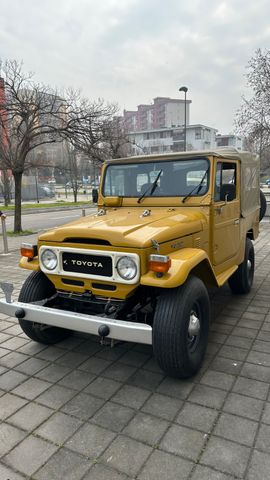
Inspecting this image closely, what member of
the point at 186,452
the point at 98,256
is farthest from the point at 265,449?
the point at 98,256

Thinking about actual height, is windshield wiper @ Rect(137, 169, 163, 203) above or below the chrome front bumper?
above

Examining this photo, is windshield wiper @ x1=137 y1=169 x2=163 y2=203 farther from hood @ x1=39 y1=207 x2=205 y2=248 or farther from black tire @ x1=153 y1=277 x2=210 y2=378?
black tire @ x1=153 y1=277 x2=210 y2=378

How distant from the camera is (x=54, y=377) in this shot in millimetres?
3396

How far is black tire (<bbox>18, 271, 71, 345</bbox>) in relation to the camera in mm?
3783

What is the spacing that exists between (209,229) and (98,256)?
147 cm

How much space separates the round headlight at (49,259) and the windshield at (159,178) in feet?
4.98

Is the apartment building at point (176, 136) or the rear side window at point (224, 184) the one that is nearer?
the rear side window at point (224, 184)

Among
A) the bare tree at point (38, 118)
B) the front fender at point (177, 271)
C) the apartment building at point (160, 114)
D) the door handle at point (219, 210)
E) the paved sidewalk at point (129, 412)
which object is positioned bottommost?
the paved sidewalk at point (129, 412)

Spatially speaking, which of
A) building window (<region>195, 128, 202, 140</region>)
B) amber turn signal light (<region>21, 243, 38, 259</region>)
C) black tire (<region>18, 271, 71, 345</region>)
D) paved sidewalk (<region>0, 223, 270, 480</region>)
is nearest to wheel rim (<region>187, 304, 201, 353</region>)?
paved sidewalk (<region>0, 223, 270, 480</region>)

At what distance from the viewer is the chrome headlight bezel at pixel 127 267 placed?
3.01m

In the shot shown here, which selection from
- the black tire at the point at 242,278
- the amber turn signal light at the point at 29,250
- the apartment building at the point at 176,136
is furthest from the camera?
the apartment building at the point at 176,136

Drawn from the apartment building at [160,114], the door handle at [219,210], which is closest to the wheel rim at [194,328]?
the door handle at [219,210]

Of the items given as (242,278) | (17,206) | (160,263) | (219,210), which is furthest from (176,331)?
(17,206)

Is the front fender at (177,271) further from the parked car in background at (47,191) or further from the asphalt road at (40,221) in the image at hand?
the parked car in background at (47,191)
